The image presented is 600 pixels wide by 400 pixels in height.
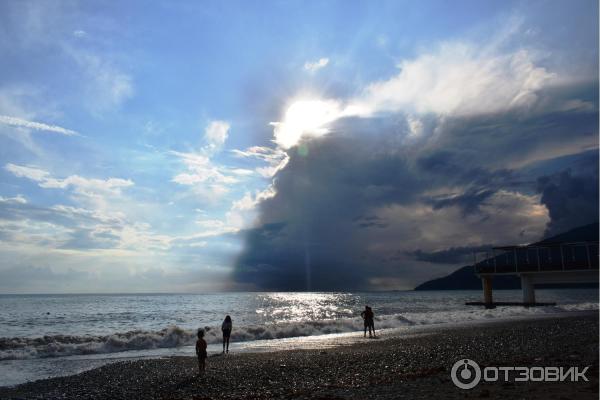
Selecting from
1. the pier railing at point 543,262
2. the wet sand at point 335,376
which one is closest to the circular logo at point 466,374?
the wet sand at point 335,376

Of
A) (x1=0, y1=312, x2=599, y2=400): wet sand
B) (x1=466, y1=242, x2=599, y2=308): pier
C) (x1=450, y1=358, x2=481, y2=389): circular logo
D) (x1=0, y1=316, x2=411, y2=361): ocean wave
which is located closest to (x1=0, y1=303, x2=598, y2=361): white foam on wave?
(x1=0, y1=316, x2=411, y2=361): ocean wave

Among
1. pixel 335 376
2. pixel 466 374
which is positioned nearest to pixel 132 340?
pixel 335 376

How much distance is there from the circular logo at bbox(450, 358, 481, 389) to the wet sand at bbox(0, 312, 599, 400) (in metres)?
0.28

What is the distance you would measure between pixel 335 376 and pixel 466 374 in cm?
487

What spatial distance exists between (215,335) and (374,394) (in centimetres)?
2825

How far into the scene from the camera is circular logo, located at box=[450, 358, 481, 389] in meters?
13.5

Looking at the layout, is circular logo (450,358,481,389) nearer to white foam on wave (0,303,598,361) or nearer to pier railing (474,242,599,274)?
white foam on wave (0,303,598,361)

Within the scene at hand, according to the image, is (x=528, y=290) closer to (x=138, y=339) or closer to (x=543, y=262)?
(x=543, y=262)

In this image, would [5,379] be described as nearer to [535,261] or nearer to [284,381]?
[284,381]

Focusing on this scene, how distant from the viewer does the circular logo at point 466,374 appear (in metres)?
13.5

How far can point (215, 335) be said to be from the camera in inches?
1522

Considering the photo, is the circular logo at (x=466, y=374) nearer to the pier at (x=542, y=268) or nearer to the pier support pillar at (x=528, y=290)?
the pier at (x=542, y=268)

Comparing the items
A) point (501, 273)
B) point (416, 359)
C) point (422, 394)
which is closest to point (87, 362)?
point (416, 359)

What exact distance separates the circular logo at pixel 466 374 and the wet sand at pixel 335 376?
0.91 feet
